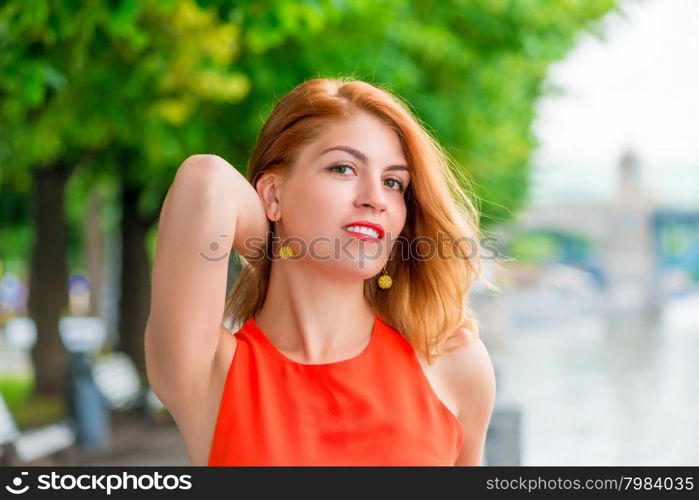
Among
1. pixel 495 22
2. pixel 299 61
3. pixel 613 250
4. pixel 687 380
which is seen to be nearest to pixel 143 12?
pixel 299 61

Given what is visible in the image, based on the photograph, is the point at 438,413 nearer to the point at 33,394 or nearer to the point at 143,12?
the point at 143,12

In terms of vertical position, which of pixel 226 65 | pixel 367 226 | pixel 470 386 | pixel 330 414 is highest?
pixel 226 65

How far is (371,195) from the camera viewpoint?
2.15 m

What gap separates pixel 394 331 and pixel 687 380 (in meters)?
20.6

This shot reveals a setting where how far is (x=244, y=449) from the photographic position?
82.8 inches

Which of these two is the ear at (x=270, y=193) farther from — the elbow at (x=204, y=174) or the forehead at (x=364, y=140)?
the elbow at (x=204, y=174)

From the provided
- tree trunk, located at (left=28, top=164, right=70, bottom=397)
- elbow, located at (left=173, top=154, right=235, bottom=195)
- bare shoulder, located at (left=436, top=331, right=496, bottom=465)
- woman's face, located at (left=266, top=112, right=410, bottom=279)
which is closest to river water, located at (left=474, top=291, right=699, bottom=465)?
bare shoulder, located at (left=436, top=331, right=496, bottom=465)

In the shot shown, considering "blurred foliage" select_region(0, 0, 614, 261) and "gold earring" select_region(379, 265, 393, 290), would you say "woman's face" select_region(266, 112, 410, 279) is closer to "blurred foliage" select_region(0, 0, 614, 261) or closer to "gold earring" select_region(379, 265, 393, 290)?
"gold earring" select_region(379, 265, 393, 290)

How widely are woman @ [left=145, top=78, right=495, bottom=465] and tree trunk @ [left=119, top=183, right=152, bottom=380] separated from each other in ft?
44.3

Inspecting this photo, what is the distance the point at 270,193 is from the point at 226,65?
25.0ft

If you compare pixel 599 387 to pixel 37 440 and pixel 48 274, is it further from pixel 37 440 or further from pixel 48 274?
pixel 37 440

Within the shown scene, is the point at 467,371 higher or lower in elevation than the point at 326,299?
lower

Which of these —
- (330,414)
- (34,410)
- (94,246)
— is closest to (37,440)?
(34,410)

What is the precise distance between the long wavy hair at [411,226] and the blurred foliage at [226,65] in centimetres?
322
